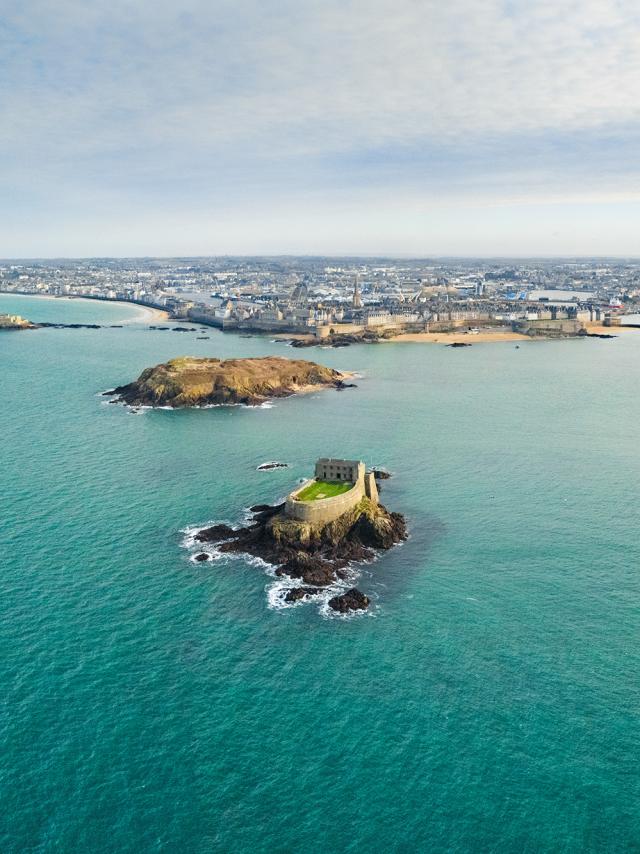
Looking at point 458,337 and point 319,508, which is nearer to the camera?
point 319,508

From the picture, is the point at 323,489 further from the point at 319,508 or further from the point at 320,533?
the point at 320,533

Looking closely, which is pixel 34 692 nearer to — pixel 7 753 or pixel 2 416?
pixel 7 753

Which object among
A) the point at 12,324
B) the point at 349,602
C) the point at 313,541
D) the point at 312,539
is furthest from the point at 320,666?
the point at 12,324

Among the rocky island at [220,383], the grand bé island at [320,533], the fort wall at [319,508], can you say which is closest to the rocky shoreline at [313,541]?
the grand bé island at [320,533]

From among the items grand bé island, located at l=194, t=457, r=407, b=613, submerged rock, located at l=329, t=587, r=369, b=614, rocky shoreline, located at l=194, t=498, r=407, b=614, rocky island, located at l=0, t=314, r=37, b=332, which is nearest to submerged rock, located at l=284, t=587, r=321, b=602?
rocky shoreline, located at l=194, t=498, r=407, b=614

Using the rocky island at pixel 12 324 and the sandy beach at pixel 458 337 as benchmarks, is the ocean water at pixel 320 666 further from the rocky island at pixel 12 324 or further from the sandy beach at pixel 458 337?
the rocky island at pixel 12 324

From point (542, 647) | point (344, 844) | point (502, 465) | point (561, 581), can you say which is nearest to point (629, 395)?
point (502, 465)
